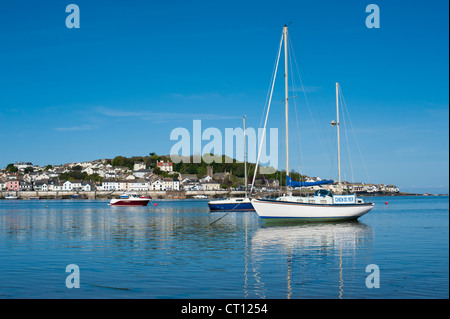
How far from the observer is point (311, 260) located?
17812 millimetres

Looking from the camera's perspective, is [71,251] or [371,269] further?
[71,251]

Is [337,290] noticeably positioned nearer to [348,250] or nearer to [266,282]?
[266,282]

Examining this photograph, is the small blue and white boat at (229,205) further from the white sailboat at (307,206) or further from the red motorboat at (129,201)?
the red motorboat at (129,201)

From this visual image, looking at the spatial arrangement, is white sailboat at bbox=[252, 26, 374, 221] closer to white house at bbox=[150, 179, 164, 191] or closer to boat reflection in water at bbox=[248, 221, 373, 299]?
boat reflection in water at bbox=[248, 221, 373, 299]

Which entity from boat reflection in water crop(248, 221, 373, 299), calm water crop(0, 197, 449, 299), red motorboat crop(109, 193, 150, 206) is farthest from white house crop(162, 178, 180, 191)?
boat reflection in water crop(248, 221, 373, 299)

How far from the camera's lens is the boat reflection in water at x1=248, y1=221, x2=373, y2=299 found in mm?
13078

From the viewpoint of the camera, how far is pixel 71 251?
2153 centimetres

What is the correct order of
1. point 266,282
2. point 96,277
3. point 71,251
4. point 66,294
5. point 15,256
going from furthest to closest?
1. point 71,251
2. point 15,256
3. point 96,277
4. point 266,282
5. point 66,294

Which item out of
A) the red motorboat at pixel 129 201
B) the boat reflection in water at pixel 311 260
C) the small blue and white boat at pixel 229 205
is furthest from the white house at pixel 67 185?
the boat reflection in water at pixel 311 260

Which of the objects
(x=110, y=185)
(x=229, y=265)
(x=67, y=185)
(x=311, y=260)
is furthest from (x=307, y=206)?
(x=67, y=185)

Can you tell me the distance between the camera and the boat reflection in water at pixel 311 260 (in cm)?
1308

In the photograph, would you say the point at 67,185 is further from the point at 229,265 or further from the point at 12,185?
the point at 229,265
